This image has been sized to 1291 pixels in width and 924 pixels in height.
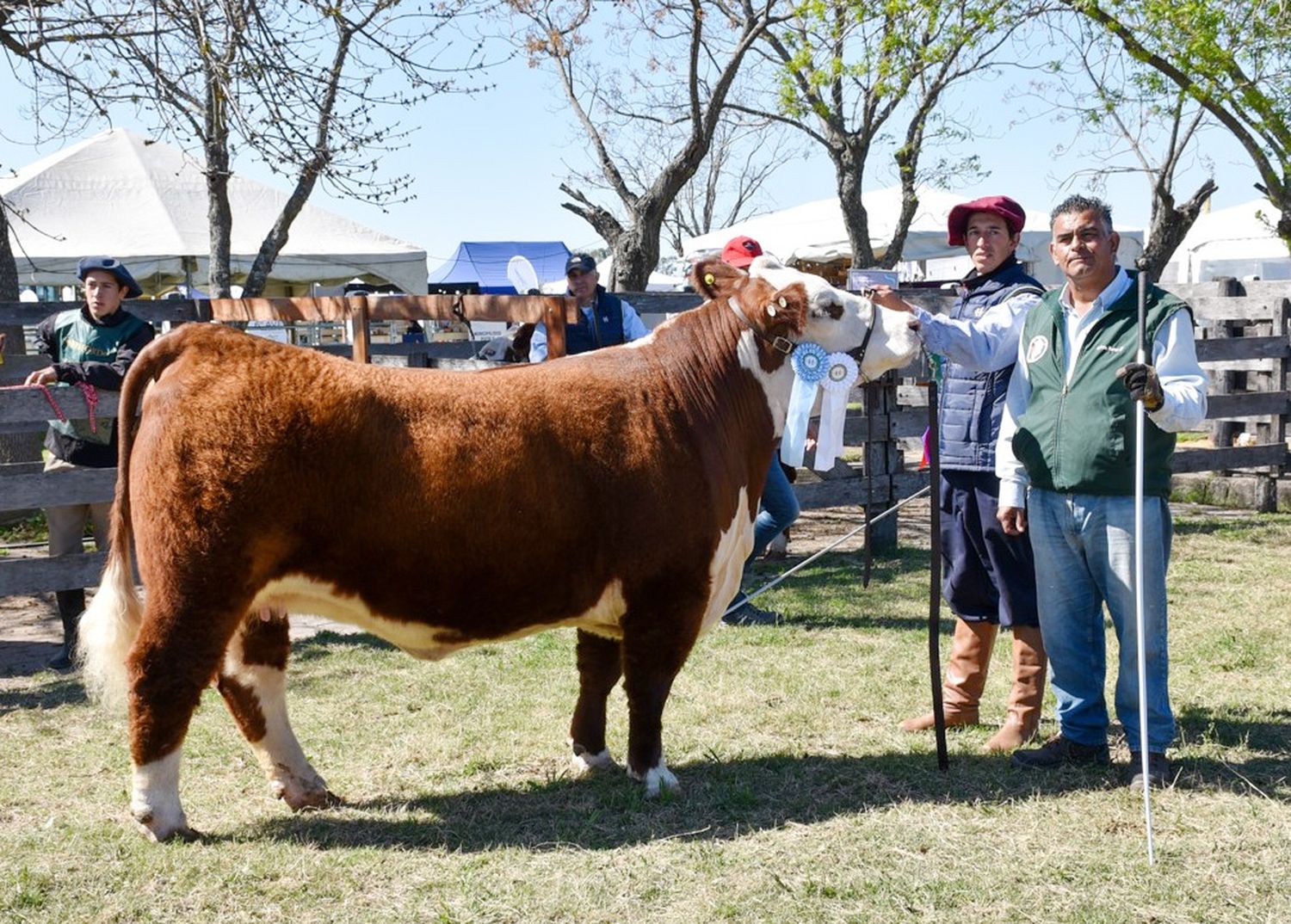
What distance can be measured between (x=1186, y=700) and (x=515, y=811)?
323cm

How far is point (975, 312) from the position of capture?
209 inches

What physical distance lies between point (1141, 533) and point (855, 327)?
1.27 m

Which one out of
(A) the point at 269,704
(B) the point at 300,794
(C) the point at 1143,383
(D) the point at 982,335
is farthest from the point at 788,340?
(B) the point at 300,794

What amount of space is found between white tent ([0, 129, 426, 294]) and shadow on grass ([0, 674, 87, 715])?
13839 millimetres

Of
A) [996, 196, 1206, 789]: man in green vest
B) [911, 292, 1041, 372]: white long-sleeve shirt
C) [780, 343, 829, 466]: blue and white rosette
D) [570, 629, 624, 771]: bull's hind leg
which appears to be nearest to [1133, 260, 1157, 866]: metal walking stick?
[996, 196, 1206, 789]: man in green vest

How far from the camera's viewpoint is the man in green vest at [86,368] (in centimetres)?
664

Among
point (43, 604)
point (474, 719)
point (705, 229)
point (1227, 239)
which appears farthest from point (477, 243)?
point (474, 719)

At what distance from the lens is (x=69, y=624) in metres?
6.86

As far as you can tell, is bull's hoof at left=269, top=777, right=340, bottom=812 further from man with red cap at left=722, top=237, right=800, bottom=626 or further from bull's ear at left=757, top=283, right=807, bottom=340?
man with red cap at left=722, top=237, right=800, bottom=626

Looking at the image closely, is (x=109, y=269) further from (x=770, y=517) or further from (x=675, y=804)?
(x=675, y=804)

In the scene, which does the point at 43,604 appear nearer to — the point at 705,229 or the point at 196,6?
the point at 196,6

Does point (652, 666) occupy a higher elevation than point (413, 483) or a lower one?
lower

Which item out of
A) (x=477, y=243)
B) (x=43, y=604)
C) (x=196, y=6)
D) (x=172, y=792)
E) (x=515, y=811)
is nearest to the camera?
(x=172, y=792)

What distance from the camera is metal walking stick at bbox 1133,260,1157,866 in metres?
4.26
